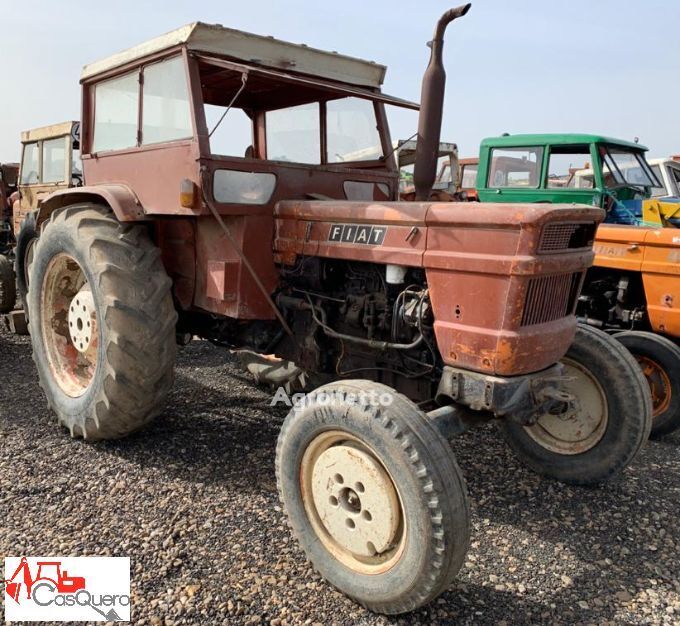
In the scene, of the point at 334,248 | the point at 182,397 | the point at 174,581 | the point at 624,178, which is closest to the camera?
the point at 174,581

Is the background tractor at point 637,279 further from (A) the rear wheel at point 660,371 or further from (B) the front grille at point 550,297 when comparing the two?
(B) the front grille at point 550,297

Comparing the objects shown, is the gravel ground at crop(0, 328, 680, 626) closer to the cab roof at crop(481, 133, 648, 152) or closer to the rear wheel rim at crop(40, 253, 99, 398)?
the rear wheel rim at crop(40, 253, 99, 398)

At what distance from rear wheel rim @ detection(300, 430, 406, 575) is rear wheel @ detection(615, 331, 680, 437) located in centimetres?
266

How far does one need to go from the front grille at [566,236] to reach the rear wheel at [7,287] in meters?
5.87

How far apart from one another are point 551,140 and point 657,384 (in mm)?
3625

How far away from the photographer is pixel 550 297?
2.56 meters

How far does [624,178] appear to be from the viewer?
6.80m

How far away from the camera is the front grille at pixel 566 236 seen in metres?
2.38

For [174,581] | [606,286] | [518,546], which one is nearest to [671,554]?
[518,546]

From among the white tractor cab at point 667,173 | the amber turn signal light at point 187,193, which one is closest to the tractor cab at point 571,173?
the white tractor cab at point 667,173

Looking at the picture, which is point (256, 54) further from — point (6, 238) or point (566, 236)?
point (6, 238)

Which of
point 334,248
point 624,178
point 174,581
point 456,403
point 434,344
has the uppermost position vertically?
point 624,178

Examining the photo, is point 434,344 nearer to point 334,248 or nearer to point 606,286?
point 334,248

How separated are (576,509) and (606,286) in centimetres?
224
